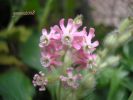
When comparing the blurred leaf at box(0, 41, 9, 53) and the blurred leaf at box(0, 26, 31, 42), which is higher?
the blurred leaf at box(0, 26, 31, 42)

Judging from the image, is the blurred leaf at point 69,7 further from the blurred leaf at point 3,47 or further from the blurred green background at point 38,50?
the blurred leaf at point 3,47

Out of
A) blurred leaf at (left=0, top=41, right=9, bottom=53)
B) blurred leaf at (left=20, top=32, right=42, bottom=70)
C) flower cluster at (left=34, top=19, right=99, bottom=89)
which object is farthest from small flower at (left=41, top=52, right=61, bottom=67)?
blurred leaf at (left=0, top=41, right=9, bottom=53)

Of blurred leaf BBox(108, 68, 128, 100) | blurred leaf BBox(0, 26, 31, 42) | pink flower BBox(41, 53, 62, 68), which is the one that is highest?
pink flower BBox(41, 53, 62, 68)

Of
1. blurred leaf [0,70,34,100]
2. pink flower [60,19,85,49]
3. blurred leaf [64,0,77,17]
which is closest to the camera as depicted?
pink flower [60,19,85,49]

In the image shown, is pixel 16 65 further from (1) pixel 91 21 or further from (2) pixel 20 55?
(1) pixel 91 21

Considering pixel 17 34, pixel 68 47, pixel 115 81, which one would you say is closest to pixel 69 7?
pixel 17 34

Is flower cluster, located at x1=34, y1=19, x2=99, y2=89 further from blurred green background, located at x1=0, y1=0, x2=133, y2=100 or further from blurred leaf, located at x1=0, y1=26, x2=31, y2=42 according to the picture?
blurred leaf, located at x1=0, y1=26, x2=31, y2=42

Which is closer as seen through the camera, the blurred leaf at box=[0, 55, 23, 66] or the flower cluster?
the flower cluster
